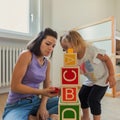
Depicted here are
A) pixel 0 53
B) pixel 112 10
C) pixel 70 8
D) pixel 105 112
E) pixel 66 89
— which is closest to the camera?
pixel 66 89

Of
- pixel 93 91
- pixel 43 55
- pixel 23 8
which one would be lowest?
pixel 93 91

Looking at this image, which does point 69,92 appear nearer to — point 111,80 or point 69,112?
point 69,112

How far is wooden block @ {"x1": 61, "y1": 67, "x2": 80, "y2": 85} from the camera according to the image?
74 cm

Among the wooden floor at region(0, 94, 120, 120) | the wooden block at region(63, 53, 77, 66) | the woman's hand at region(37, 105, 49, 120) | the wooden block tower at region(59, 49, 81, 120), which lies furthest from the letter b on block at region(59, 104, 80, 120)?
the wooden floor at region(0, 94, 120, 120)

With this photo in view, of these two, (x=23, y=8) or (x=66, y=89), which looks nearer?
(x=66, y=89)

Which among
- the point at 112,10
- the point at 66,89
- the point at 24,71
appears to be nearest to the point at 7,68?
the point at 24,71

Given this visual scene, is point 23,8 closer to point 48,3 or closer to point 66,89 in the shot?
point 48,3

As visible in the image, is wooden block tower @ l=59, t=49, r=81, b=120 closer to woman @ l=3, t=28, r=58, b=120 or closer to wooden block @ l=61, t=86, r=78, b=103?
wooden block @ l=61, t=86, r=78, b=103

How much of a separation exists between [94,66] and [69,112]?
655 mm

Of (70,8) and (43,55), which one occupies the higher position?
(70,8)

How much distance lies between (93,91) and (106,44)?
1.27m

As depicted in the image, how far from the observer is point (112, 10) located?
3.96 meters

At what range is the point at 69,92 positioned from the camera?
737 millimetres

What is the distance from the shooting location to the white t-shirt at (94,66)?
1299mm
